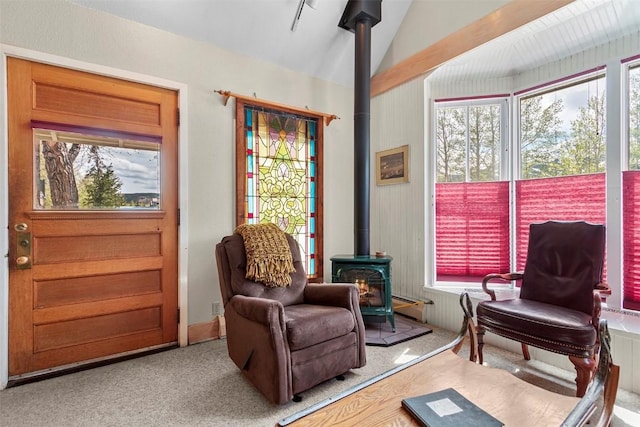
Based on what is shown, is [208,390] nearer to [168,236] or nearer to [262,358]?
[262,358]

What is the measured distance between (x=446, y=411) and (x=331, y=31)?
3413 millimetres

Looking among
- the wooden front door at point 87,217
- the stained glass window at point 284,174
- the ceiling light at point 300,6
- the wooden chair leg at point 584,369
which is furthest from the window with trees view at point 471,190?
the wooden front door at point 87,217

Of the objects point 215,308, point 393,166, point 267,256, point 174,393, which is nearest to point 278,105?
point 393,166

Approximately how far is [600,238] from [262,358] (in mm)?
2351

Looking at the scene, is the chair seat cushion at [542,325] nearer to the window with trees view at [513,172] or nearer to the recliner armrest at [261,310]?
the window with trees view at [513,172]

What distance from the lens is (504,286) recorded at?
10.3 ft

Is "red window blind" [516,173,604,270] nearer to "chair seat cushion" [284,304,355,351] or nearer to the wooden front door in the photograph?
"chair seat cushion" [284,304,355,351]

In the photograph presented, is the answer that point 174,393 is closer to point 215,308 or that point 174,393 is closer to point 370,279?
point 215,308

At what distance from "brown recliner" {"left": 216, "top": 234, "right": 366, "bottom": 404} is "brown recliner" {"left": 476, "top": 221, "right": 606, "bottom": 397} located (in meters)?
0.91

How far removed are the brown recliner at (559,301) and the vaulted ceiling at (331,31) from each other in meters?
1.51

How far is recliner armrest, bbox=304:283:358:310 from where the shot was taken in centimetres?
218

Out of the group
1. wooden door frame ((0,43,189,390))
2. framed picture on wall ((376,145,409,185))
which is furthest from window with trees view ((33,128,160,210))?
framed picture on wall ((376,145,409,185))

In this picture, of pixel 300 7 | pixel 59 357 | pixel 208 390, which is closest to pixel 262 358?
pixel 208 390

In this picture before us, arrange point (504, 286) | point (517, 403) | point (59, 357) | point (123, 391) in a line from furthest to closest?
point (504, 286) < point (59, 357) < point (123, 391) < point (517, 403)
